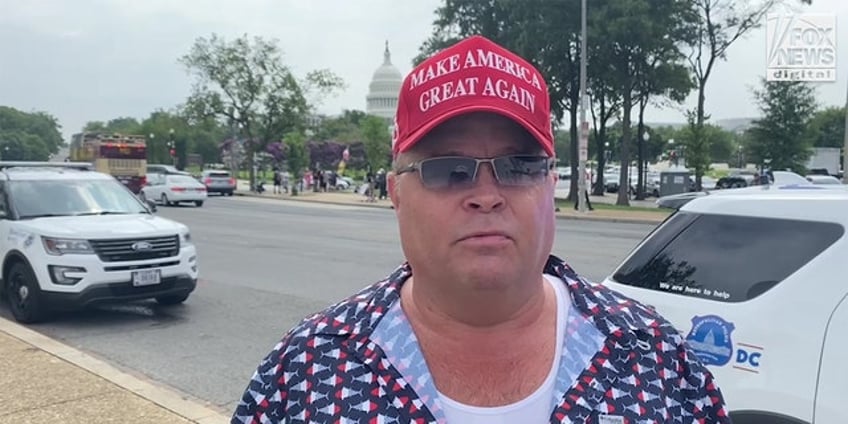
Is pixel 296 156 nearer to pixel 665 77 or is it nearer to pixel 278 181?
pixel 278 181

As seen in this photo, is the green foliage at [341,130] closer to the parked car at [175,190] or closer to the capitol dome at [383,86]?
the capitol dome at [383,86]

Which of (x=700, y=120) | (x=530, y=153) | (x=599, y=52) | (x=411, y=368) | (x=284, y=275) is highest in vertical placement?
(x=599, y=52)

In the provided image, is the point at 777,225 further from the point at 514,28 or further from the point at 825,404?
the point at 514,28

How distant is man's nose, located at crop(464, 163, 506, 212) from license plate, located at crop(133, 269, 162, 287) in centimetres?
741

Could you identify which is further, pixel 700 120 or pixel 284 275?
pixel 700 120

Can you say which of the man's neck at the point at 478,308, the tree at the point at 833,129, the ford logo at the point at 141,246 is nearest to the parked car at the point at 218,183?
the ford logo at the point at 141,246

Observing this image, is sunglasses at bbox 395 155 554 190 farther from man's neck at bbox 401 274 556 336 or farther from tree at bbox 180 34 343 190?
tree at bbox 180 34 343 190

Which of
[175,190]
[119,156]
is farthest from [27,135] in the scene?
[175,190]

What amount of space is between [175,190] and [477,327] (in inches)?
1229

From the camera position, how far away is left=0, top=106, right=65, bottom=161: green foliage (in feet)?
202

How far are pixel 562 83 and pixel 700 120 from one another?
21.7 feet

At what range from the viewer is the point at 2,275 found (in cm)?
870

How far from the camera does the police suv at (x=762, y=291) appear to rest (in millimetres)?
2920

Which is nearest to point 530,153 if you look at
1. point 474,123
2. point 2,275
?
point 474,123
